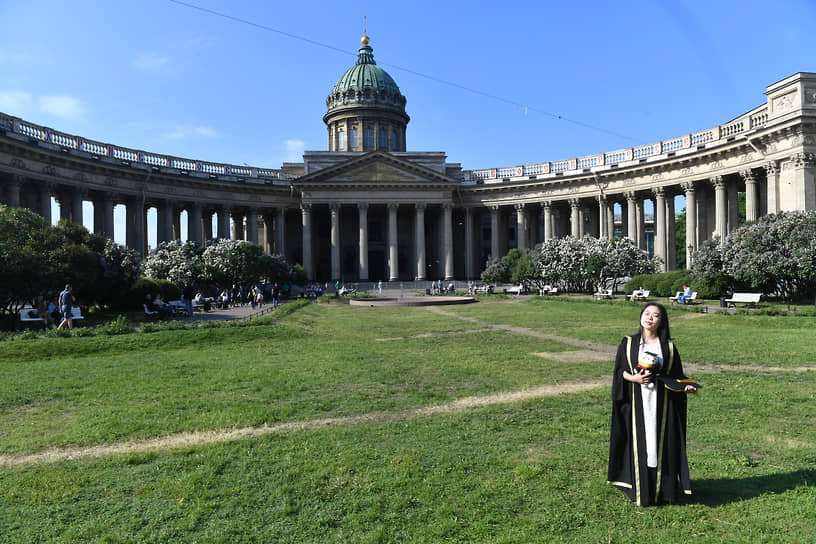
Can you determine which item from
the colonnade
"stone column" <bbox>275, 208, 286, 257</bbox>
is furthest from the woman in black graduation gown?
"stone column" <bbox>275, 208, 286, 257</bbox>

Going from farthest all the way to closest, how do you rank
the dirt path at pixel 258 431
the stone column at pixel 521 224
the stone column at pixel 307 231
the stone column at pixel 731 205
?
1. the stone column at pixel 521 224
2. the stone column at pixel 307 231
3. the stone column at pixel 731 205
4. the dirt path at pixel 258 431

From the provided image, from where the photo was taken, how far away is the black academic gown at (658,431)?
5.29 m

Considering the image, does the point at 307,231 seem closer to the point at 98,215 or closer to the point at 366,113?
the point at 98,215

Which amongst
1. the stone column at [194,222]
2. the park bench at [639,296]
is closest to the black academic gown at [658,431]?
the park bench at [639,296]

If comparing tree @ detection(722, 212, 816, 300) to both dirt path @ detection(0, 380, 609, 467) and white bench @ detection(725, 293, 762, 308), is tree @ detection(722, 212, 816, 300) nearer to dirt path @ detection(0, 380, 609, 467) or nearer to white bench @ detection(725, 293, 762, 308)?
white bench @ detection(725, 293, 762, 308)

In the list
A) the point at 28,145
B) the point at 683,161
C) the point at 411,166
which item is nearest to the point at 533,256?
the point at 683,161

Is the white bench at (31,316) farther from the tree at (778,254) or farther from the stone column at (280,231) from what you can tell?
the stone column at (280,231)

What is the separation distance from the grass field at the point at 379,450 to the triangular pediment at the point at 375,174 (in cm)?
5181

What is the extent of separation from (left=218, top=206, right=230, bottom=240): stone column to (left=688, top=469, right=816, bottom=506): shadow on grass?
6258cm

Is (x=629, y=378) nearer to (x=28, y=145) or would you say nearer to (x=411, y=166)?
(x=28, y=145)

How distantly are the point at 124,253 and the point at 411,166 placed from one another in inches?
1608

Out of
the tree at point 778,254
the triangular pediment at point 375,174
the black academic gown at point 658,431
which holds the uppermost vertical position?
the triangular pediment at point 375,174

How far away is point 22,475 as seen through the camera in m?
6.38

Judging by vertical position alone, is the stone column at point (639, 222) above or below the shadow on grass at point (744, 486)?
above
